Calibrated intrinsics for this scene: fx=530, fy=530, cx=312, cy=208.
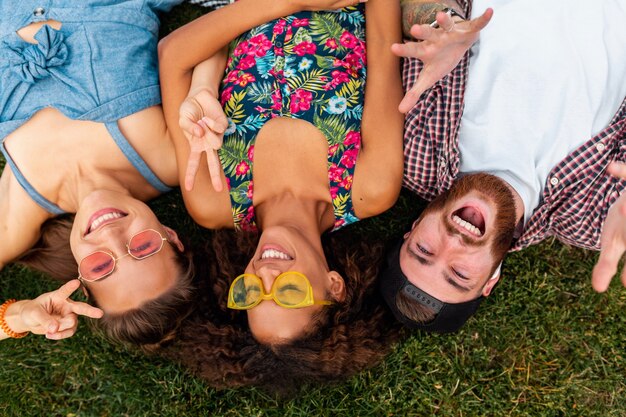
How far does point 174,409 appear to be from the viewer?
12.8ft

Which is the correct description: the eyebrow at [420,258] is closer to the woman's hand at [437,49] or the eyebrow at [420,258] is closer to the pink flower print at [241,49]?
the woman's hand at [437,49]

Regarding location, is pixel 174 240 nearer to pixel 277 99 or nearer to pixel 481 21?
pixel 277 99

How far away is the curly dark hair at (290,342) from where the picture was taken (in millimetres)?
3270

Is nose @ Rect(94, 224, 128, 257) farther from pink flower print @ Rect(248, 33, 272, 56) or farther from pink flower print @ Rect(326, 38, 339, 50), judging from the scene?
pink flower print @ Rect(326, 38, 339, 50)

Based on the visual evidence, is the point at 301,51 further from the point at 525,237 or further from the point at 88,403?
the point at 88,403

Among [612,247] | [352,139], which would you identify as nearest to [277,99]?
[352,139]

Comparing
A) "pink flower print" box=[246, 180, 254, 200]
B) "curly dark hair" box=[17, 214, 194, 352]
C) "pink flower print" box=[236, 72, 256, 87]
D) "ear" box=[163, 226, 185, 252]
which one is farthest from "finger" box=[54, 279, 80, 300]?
"pink flower print" box=[236, 72, 256, 87]

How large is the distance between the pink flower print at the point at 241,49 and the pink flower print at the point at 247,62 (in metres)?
0.05

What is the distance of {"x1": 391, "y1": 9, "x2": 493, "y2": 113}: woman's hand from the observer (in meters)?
2.90

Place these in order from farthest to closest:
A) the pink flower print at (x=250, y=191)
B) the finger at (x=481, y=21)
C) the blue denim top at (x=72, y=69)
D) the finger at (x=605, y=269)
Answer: the pink flower print at (x=250, y=191), the blue denim top at (x=72, y=69), the finger at (x=481, y=21), the finger at (x=605, y=269)

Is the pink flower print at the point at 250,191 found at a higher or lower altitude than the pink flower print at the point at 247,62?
lower

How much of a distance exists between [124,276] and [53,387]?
1.60 meters

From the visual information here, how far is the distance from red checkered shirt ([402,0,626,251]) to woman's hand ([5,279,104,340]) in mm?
2236

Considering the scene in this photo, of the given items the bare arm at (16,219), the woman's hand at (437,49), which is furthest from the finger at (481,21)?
the bare arm at (16,219)
